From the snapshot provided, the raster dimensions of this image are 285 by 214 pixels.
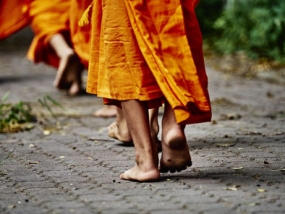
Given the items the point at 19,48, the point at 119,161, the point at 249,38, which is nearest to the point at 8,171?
the point at 119,161

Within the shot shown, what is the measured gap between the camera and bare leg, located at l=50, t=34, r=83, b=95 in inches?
320

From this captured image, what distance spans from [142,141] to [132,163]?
653mm

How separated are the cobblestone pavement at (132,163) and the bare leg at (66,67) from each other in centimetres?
31

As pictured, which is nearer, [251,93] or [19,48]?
[251,93]

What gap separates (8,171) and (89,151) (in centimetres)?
78

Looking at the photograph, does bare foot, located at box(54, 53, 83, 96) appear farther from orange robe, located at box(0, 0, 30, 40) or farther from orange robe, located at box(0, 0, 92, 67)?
orange robe, located at box(0, 0, 30, 40)

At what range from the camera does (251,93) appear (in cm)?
843

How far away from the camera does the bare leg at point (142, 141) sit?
4397 millimetres

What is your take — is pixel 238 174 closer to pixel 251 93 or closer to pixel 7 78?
pixel 251 93

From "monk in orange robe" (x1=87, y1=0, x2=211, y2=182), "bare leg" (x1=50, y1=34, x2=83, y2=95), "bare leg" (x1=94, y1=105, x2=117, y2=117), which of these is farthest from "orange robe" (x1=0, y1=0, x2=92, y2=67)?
"monk in orange robe" (x1=87, y1=0, x2=211, y2=182)

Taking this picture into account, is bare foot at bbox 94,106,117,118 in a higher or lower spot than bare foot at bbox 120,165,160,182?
lower

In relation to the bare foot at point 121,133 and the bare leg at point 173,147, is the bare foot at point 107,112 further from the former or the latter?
the bare leg at point 173,147

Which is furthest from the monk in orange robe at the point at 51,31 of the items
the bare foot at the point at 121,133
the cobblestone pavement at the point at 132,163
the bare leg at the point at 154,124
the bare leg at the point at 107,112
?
the bare leg at the point at 154,124

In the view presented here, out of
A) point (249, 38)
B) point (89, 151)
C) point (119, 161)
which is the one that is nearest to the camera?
point (119, 161)
